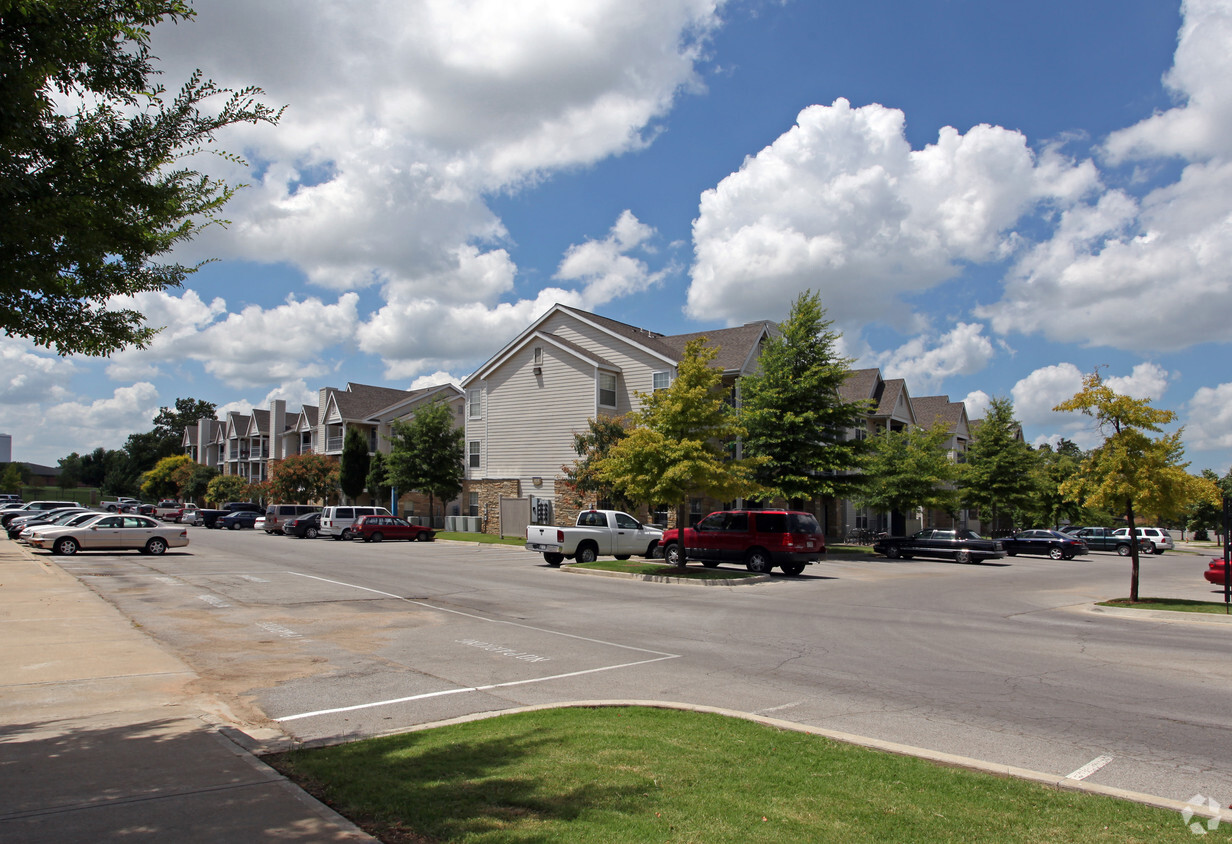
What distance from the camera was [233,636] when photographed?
12141 millimetres

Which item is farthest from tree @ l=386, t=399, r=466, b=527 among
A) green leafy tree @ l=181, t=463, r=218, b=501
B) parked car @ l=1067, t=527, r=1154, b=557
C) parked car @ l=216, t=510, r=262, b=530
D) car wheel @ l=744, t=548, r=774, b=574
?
green leafy tree @ l=181, t=463, r=218, b=501

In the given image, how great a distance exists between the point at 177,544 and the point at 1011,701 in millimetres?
28851

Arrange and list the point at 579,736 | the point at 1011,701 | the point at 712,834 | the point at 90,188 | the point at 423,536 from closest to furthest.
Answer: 1. the point at 712,834
2. the point at 90,188
3. the point at 579,736
4. the point at 1011,701
5. the point at 423,536

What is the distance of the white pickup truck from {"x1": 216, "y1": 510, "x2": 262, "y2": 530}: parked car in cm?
3484

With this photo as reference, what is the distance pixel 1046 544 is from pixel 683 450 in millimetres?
28036

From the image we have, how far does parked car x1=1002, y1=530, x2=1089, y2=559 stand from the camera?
40438 millimetres

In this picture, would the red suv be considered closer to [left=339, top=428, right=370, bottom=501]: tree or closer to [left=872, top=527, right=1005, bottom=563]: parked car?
[left=872, top=527, right=1005, bottom=563]: parked car

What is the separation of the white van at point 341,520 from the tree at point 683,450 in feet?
75.3

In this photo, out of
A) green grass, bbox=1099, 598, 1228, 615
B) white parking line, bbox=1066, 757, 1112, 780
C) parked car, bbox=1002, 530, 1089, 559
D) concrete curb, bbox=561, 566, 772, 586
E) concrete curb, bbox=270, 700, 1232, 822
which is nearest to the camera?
concrete curb, bbox=270, 700, 1232, 822

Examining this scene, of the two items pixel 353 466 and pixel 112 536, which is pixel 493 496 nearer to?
pixel 353 466

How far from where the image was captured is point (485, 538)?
42.5m

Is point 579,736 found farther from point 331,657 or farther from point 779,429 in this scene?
point 779,429

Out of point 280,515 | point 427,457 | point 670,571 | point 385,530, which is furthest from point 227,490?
point 670,571

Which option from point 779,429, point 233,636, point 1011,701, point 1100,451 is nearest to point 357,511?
point 779,429
